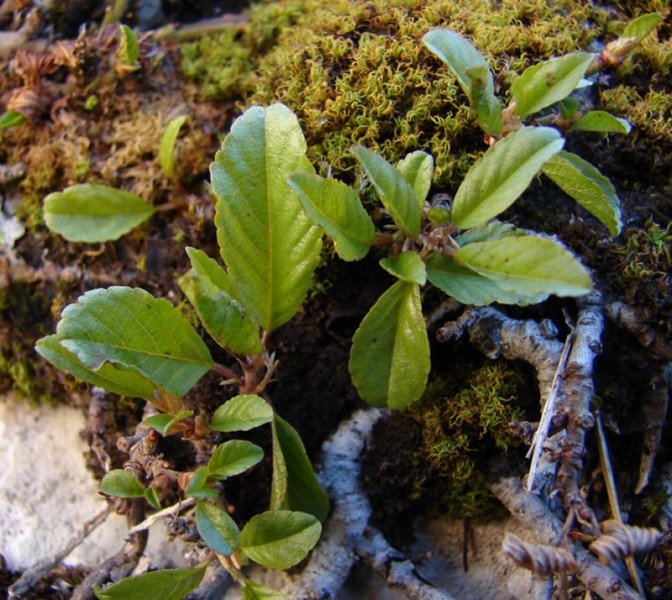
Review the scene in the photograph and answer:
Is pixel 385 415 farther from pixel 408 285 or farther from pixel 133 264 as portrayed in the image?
pixel 133 264

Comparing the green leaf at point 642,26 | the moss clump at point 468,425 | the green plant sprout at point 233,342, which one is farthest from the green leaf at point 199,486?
the green leaf at point 642,26

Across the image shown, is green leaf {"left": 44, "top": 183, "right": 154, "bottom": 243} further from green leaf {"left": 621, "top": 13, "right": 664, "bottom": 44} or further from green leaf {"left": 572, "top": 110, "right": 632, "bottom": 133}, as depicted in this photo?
green leaf {"left": 621, "top": 13, "right": 664, "bottom": 44}

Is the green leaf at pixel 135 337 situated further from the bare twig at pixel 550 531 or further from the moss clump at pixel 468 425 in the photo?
the bare twig at pixel 550 531

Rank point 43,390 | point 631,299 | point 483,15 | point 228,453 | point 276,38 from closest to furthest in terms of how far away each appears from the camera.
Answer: point 228,453, point 631,299, point 483,15, point 43,390, point 276,38

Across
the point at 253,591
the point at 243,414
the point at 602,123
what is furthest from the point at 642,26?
the point at 253,591

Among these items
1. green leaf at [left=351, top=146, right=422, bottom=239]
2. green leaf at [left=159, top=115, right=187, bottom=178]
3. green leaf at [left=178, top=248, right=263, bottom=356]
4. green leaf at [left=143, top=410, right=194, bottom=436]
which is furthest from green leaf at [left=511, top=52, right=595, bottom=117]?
green leaf at [left=143, top=410, right=194, bottom=436]

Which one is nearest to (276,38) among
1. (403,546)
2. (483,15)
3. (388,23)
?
(388,23)
